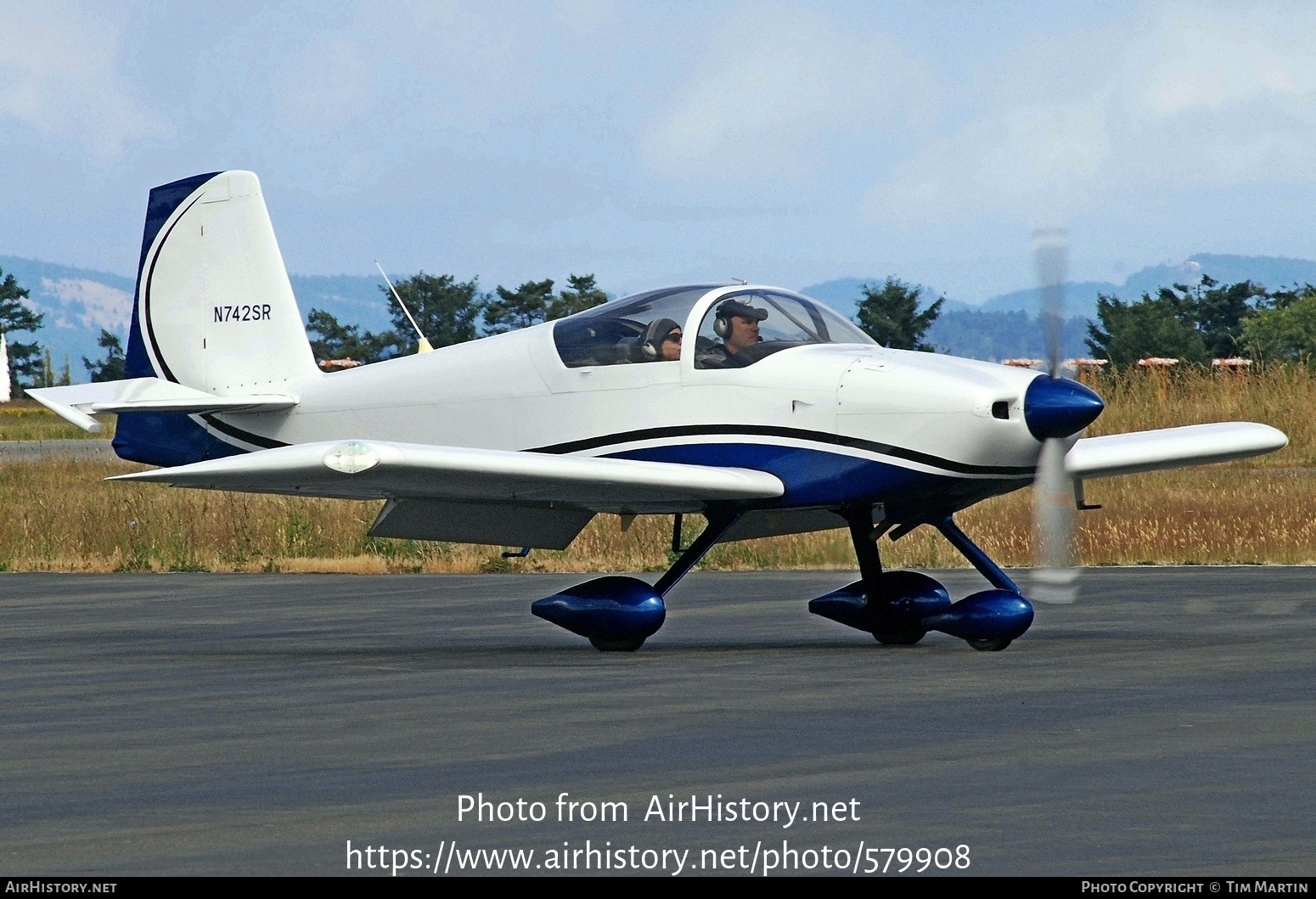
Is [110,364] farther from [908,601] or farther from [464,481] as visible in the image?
[908,601]

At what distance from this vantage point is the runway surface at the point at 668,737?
19.7 ft

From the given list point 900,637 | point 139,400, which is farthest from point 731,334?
point 139,400

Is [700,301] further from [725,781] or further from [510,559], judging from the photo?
[510,559]

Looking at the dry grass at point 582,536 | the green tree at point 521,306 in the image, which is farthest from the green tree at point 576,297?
the dry grass at point 582,536

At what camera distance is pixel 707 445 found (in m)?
12.7

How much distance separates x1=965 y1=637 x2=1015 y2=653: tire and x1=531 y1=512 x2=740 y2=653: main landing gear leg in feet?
6.13

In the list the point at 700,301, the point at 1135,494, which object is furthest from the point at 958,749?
the point at 1135,494

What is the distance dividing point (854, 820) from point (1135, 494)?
65.6ft

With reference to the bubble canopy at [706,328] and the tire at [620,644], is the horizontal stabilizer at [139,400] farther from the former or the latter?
the tire at [620,644]

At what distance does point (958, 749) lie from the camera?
25.5ft

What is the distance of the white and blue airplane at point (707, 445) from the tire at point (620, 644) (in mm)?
21

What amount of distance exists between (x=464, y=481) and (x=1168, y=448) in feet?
16.1

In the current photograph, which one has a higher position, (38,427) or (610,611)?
(38,427)
